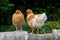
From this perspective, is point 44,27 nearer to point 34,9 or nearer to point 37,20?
point 34,9

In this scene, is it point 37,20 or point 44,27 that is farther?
point 44,27

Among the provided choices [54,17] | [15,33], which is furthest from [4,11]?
[15,33]

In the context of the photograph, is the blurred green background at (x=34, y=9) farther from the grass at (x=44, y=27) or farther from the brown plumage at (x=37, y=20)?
the brown plumage at (x=37, y=20)

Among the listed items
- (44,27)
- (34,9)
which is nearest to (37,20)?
(44,27)

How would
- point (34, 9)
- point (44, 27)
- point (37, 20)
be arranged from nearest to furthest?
1. point (37, 20)
2. point (44, 27)
3. point (34, 9)

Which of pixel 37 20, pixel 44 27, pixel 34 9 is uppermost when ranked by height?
pixel 34 9

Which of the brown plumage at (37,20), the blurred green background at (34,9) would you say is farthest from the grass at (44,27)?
the brown plumage at (37,20)

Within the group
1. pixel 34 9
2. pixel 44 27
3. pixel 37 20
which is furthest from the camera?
pixel 34 9

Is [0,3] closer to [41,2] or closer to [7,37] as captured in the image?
[41,2]

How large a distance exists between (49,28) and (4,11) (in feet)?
5.18

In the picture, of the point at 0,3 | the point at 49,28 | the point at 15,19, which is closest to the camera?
the point at 15,19

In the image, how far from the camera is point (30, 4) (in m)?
9.73

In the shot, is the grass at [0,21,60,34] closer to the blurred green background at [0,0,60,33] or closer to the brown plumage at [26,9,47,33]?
the blurred green background at [0,0,60,33]

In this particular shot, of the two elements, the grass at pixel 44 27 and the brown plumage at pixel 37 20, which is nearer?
the brown plumage at pixel 37 20
